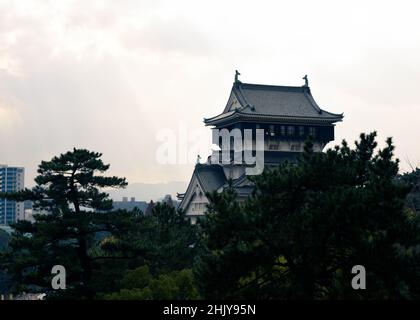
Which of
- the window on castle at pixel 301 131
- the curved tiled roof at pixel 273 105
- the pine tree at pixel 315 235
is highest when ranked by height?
the curved tiled roof at pixel 273 105

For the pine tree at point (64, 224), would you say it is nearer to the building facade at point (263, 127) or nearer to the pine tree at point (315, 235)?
the pine tree at point (315, 235)

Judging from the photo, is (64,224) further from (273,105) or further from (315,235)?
(273,105)

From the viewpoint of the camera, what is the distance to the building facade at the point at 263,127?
168ft

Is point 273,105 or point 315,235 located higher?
point 273,105

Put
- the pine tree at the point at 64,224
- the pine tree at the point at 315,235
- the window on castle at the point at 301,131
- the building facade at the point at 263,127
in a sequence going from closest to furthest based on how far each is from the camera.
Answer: the pine tree at the point at 315,235, the pine tree at the point at 64,224, the building facade at the point at 263,127, the window on castle at the point at 301,131

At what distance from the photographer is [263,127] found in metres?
51.8

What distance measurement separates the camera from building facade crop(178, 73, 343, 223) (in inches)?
2021

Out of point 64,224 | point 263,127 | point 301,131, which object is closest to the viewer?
point 64,224

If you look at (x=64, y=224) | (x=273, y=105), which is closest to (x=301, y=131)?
(x=273, y=105)

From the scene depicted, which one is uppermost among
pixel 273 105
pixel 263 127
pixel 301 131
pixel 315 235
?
pixel 273 105

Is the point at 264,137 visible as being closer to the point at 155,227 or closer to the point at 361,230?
the point at 155,227

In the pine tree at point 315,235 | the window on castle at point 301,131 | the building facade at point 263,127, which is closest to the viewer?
the pine tree at point 315,235

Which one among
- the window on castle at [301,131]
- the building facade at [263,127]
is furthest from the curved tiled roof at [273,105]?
the window on castle at [301,131]
